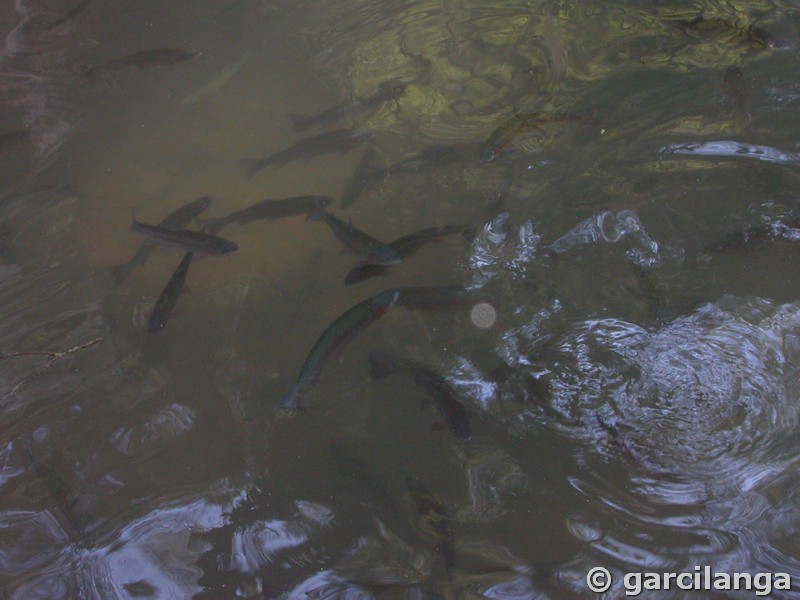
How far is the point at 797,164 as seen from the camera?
4.22 meters

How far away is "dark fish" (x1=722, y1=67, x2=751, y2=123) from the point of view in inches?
180

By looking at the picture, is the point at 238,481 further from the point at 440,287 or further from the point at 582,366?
the point at 582,366

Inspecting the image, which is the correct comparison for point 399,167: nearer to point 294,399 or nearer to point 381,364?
point 381,364

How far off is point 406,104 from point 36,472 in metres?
3.99

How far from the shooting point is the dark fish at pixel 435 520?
Result: 9.88 feet

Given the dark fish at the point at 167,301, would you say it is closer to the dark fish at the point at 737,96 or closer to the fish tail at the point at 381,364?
the fish tail at the point at 381,364

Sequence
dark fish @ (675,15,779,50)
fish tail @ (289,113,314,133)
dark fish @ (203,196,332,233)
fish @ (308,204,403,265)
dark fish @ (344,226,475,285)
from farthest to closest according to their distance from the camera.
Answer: fish tail @ (289,113,314,133) → dark fish @ (675,15,779,50) → dark fish @ (203,196,332,233) → dark fish @ (344,226,475,285) → fish @ (308,204,403,265)

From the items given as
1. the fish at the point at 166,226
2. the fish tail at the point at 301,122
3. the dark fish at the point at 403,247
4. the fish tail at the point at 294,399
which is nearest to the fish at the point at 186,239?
the fish at the point at 166,226

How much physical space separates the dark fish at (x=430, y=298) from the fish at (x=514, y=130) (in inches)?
49.1

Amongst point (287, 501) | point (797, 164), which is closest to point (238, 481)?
point (287, 501)

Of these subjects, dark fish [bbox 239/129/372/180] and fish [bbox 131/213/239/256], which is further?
dark fish [bbox 239/129/372/180]

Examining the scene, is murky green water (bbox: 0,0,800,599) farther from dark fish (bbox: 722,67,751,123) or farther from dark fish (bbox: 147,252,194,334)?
dark fish (bbox: 147,252,194,334)

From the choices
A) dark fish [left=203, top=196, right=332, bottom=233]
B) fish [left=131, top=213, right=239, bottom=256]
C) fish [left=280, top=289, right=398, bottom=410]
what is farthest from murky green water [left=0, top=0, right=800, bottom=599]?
fish [left=131, top=213, right=239, bottom=256]

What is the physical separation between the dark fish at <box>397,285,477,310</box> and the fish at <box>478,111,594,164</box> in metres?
1.25
